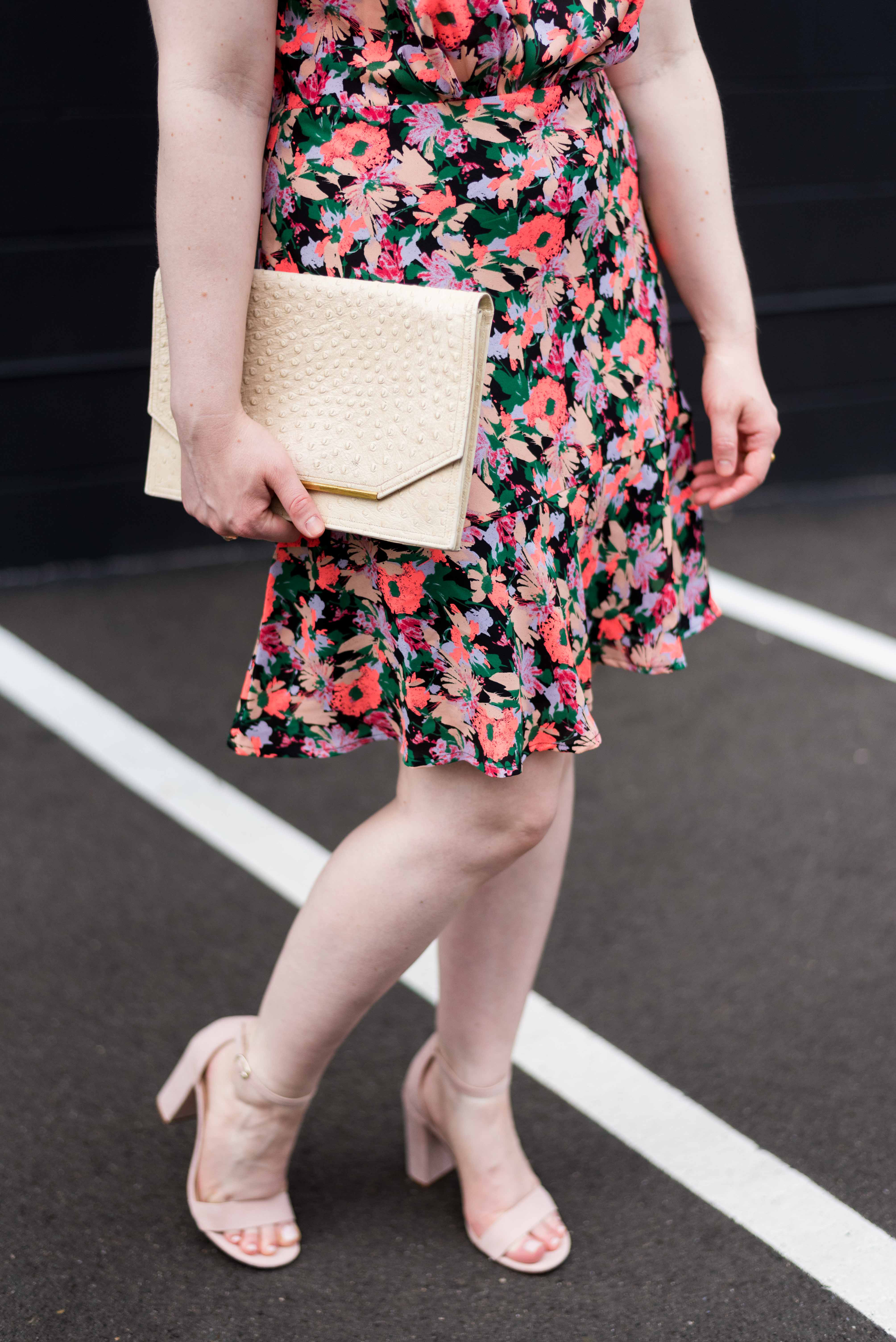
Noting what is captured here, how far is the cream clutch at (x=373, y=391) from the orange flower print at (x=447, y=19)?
185 mm

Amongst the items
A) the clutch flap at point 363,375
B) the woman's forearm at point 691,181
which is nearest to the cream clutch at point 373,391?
the clutch flap at point 363,375

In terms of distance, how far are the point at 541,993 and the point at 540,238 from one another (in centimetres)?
110

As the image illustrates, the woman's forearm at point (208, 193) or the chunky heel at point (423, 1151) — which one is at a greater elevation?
the woman's forearm at point (208, 193)

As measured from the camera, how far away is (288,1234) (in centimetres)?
142

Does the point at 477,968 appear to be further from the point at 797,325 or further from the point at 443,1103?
the point at 797,325

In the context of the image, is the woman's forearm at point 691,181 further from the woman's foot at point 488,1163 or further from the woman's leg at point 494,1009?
the woman's foot at point 488,1163

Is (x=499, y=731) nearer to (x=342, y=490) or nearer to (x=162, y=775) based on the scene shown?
(x=342, y=490)

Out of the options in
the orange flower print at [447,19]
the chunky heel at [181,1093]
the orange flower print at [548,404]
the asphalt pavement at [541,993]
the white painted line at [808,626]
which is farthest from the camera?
the white painted line at [808,626]

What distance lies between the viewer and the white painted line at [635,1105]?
1390 millimetres

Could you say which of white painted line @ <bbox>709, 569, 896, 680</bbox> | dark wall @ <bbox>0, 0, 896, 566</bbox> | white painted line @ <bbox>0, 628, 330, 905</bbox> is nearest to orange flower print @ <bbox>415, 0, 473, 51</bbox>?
white painted line @ <bbox>0, 628, 330, 905</bbox>

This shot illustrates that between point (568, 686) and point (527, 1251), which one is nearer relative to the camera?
point (568, 686)

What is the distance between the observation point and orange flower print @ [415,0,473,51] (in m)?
1.00

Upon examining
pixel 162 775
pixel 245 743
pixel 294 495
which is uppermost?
pixel 294 495

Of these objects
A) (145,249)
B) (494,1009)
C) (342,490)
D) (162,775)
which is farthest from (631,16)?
→ (145,249)
